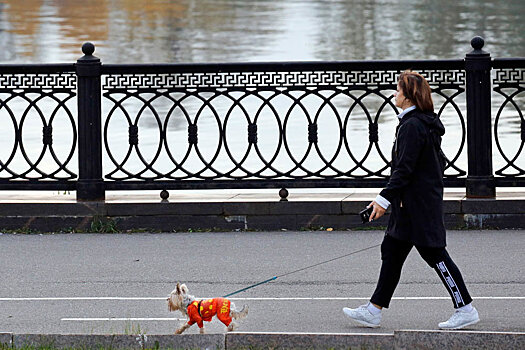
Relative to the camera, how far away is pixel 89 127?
1080 cm

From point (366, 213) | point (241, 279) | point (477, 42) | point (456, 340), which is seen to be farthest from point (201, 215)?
point (456, 340)

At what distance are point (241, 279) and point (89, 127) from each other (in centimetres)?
282

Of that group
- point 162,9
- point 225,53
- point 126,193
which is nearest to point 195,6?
point 162,9

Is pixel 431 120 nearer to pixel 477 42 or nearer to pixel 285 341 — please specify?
pixel 285 341

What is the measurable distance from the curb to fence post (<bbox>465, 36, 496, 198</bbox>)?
15.1 feet

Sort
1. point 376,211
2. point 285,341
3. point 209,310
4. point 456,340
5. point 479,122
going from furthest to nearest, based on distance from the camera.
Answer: point 479,122
point 376,211
point 209,310
point 285,341
point 456,340

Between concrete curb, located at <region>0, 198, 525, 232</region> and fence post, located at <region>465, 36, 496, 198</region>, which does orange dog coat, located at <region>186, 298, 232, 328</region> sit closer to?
concrete curb, located at <region>0, 198, 525, 232</region>

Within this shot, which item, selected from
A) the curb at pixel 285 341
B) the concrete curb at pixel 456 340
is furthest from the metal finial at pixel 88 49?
the concrete curb at pixel 456 340

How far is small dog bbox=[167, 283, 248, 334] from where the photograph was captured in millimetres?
6590

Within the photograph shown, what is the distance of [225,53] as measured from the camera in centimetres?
3438

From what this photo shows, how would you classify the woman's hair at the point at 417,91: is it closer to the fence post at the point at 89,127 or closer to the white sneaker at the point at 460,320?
the white sneaker at the point at 460,320

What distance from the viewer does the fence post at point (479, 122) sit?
34.4 ft

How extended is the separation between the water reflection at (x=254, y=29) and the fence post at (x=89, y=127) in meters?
20.1

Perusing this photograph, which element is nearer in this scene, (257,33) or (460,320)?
(460,320)
